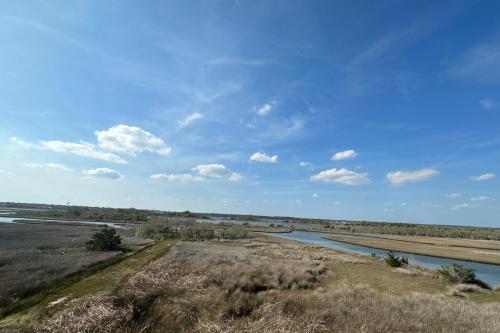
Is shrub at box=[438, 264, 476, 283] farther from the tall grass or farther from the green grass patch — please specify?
the green grass patch

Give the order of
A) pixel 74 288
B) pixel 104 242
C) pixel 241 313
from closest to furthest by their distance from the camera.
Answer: pixel 241 313 < pixel 74 288 < pixel 104 242

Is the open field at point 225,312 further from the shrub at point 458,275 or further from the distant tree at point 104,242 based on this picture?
the distant tree at point 104,242

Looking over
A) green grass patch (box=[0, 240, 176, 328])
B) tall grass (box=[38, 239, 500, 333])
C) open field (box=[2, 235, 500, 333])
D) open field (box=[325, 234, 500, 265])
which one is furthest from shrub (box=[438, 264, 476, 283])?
green grass patch (box=[0, 240, 176, 328])

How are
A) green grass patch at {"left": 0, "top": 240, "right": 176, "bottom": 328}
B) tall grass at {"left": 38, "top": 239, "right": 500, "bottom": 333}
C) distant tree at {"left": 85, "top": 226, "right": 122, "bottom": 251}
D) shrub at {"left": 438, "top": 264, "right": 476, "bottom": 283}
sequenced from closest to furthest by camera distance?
1. tall grass at {"left": 38, "top": 239, "right": 500, "bottom": 333}
2. green grass patch at {"left": 0, "top": 240, "right": 176, "bottom": 328}
3. shrub at {"left": 438, "top": 264, "right": 476, "bottom": 283}
4. distant tree at {"left": 85, "top": 226, "right": 122, "bottom": 251}

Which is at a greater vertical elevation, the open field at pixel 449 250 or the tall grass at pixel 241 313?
the tall grass at pixel 241 313

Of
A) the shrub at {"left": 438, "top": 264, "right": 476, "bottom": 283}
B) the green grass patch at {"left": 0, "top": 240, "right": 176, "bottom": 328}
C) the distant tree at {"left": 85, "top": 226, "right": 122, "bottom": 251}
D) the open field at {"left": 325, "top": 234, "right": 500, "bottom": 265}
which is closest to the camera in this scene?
the green grass patch at {"left": 0, "top": 240, "right": 176, "bottom": 328}

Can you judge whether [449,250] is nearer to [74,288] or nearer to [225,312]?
[225,312]

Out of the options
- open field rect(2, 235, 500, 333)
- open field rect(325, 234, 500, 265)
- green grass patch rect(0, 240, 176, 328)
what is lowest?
open field rect(325, 234, 500, 265)

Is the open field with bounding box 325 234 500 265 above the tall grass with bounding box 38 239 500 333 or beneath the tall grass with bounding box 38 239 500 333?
beneath

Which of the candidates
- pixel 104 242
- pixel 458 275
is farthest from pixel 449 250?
pixel 104 242

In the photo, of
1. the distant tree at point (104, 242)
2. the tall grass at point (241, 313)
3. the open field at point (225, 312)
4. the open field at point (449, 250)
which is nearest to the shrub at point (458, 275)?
the open field at point (225, 312)

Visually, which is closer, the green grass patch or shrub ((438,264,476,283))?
the green grass patch

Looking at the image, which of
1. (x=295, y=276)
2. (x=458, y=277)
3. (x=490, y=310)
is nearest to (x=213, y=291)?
(x=295, y=276)

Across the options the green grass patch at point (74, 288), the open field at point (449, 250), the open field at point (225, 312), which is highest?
the open field at point (225, 312)
